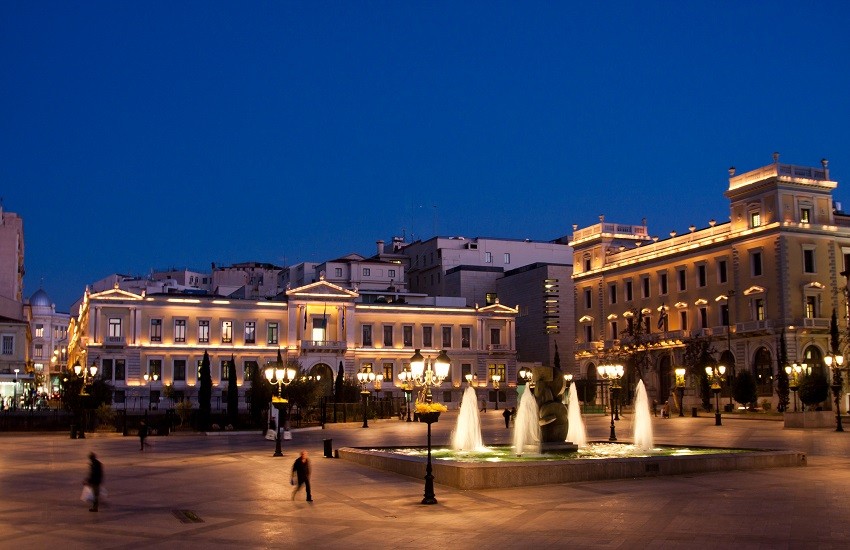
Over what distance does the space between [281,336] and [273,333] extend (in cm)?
76

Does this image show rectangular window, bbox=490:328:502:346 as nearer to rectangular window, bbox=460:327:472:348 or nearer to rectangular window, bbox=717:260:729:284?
rectangular window, bbox=460:327:472:348

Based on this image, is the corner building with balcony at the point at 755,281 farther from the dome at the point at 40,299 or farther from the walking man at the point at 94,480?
the dome at the point at 40,299

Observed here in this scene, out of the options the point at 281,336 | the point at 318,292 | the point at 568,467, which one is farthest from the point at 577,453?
the point at 281,336

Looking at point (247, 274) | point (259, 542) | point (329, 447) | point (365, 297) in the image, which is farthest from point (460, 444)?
point (247, 274)

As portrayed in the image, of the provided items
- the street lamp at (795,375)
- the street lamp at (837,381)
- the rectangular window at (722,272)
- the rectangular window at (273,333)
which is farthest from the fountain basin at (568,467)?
the rectangular window at (273,333)

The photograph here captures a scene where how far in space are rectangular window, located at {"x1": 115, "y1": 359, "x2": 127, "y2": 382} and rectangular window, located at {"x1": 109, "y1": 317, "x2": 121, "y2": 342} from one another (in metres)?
1.89

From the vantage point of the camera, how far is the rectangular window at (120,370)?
256 ft

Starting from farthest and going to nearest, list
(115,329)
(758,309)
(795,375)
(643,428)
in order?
1. (115,329)
2. (758,309)
3. (795,375)
4. (643,428)

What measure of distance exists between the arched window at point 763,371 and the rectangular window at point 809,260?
609 centimetres

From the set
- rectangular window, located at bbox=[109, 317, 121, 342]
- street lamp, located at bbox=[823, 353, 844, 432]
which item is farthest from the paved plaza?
rectangular window, located at bbox=[109, 317, 121, 342]

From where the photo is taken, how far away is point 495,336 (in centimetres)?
8938

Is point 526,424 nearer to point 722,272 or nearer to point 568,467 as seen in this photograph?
point 568,467

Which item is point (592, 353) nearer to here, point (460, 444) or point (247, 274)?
point (247, 274)

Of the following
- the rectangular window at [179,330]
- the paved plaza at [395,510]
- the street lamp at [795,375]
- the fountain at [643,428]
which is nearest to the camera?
the paved plaza at [395,510]
